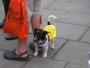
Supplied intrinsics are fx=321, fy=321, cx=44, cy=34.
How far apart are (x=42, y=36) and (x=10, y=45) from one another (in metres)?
0.79

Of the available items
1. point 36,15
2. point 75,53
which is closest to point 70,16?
point 75,53

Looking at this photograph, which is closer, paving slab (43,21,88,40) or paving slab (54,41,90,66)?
paving slab (54,41,90,66)

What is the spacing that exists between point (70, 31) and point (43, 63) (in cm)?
133

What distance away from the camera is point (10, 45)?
5332mm

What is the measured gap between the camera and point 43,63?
4781 millimetres

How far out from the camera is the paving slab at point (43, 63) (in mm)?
4695

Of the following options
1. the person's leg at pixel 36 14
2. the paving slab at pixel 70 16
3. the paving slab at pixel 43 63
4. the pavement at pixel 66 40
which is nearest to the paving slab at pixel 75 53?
the pavement at pixel 66 40

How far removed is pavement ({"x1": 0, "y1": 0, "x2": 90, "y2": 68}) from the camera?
15.7 feet

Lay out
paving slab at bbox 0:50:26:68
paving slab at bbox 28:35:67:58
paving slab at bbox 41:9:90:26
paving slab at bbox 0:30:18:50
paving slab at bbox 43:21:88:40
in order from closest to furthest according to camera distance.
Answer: paving slab at bbox 0:50:26:68 → paving slab at bbox 28:35:67:58 → paving slab at bbox 0:30:18:50 → paving slab at bbox 43:21:88:40 → paving slab at bbox 41:9:90:26

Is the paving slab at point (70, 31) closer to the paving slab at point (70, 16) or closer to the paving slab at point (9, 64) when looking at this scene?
the paving slab at point (70, 16)

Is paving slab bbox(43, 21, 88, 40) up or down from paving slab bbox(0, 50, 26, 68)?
up

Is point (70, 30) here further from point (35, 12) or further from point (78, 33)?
point (35, 12)

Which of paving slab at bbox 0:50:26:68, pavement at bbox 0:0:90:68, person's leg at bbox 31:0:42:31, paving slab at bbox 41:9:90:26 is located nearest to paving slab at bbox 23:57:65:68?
pavement at bbox 0:0:90:68

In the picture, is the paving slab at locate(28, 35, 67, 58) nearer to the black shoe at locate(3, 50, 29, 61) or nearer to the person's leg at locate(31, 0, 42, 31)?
the black shoe at locate(3, 50, 29, 61)
